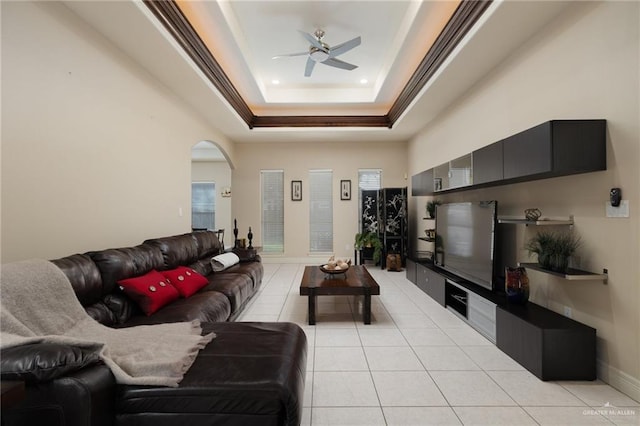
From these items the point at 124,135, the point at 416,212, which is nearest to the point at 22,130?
the point at 124,135

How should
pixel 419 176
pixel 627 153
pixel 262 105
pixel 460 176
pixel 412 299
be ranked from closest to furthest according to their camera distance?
pixel 627 153 → pixel 460 176 → pixel 412 299 → pixel 419 176 → pixel 262 105

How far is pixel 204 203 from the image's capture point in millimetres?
9516

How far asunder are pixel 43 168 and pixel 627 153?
4.16m

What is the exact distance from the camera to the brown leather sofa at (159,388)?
3.69ft

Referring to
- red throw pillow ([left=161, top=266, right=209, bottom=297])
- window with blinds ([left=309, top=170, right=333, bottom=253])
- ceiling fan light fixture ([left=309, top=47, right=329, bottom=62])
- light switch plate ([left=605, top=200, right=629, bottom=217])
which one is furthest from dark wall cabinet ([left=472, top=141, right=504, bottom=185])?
window with blinds ([left=309, top=170, right=333, bottom=253])

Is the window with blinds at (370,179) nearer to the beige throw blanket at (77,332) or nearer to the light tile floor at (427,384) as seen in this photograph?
the light tile floor at (427,384)

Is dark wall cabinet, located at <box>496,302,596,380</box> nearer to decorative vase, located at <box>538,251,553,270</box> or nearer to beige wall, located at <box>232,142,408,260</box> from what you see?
decorative vase, located at <box>538,251,553,270</box>

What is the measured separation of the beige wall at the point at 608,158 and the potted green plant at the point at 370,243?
3405mm

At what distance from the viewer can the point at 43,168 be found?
2129 mm

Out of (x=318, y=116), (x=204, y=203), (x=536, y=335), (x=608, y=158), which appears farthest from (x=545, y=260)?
(x=204, y=203)

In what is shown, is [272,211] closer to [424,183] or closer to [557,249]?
[424,183]

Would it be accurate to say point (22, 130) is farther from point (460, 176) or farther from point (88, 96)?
point (460, 176)

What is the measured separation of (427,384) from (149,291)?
2288 millimetres

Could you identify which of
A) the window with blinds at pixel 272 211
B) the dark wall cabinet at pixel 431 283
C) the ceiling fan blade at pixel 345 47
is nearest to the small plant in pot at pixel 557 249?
the dark wall cabinet at pixel 431 283
